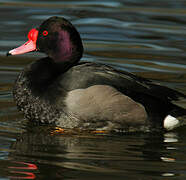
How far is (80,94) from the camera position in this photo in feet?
22.6

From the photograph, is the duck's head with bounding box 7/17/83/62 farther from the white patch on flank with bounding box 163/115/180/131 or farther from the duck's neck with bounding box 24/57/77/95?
the white patch on flank with bounding box 163/115/180/131

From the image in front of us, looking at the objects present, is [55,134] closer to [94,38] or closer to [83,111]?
[83,111]

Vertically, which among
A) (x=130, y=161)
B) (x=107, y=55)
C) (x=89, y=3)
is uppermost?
(x=89, y=3)

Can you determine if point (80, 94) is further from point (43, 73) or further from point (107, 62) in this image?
point (107, 62)

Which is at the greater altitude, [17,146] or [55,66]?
[55,66]

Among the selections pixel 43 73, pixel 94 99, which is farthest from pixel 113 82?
pixel 43 73

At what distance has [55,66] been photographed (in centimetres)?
749

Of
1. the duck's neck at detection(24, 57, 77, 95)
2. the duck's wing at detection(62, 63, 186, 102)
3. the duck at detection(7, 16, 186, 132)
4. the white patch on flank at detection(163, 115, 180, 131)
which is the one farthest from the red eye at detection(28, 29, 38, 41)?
the white patch on flank at detection(163, 115, 180, 131)

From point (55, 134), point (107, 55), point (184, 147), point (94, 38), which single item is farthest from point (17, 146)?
point (94, 38)

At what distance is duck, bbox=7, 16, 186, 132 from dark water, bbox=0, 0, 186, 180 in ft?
0.57

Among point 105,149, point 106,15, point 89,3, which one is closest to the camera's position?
point 105,149

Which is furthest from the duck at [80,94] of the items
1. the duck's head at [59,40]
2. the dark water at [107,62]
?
the dark water at [107,62]

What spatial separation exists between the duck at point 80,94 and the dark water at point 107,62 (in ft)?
0.57

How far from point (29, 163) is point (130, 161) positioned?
1032 mm
